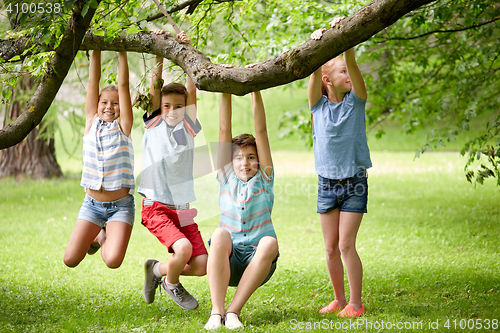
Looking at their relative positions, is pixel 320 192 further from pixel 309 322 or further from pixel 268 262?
pixel 309 322

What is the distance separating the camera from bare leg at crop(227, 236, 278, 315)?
3.40 meters

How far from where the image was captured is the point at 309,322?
3.51 metres

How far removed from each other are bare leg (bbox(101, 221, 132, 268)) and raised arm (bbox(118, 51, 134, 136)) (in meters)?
0.76

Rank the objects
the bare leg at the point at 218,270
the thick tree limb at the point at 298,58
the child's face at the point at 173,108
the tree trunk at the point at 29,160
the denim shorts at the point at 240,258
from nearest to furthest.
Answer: the thick tree limb at the point at 298,58 → the bare leg at the point at 218,270 → the denim shorts at the point at 240,258 → the child's face at the point at 173,108 → the tree trunk at the point at 29,160

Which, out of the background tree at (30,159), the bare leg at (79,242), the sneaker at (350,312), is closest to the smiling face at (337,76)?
the sneaker at (350,312)

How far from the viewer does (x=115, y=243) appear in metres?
3.88

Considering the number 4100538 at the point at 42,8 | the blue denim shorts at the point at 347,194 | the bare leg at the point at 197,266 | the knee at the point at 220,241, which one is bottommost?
the bare leg at the point at 197,266

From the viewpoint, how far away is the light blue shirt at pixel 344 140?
142 inches

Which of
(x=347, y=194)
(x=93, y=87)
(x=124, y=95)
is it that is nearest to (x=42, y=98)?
(x=93, y=87)

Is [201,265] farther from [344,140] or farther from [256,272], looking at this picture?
[344,140]

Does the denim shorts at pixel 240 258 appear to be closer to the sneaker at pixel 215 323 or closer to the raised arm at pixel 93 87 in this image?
the sneaker at pixel 215 323

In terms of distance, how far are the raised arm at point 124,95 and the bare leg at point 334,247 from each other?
1738 mm

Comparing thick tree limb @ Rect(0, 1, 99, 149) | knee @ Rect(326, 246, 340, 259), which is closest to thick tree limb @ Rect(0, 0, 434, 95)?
thick tree limb @ Rect(0, 1, 99, 149)

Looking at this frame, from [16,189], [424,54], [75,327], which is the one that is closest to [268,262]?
[75,327]
